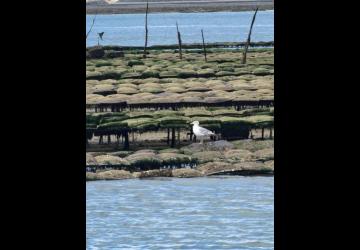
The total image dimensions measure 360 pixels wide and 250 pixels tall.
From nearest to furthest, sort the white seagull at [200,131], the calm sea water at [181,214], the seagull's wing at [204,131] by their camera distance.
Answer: the calm sea water at [181,214] → the white seagull at [200,131] → the seagull's wing at [204,131]

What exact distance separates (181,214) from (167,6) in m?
16.2

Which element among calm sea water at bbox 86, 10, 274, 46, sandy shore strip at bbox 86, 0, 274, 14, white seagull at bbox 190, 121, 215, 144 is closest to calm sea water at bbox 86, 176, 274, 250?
white seagull at bbox 190, 121, 215, 144

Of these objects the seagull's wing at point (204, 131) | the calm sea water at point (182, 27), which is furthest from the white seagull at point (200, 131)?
the calm sea water at point (182, 27)

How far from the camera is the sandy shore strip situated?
87.6 feet

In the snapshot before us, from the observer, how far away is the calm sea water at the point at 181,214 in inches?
405

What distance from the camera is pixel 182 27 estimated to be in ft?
78.3

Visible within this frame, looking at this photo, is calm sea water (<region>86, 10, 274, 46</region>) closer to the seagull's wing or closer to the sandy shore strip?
the sandy shore strip

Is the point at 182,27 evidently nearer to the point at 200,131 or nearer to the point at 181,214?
the point at 200,131

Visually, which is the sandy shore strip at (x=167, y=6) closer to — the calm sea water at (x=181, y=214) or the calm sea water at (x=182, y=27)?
the calm sea water at (x=182, y=27)

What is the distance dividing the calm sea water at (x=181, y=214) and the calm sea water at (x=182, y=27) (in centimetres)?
858

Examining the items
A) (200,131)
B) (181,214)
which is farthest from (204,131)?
(181,214)

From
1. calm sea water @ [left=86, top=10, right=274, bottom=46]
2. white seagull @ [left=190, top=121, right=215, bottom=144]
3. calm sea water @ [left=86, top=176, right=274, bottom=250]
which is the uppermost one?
calm sea water @ [left=86, top=10, right=274, bottom=46]

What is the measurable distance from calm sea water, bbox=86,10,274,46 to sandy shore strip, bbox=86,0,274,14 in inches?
7.4
